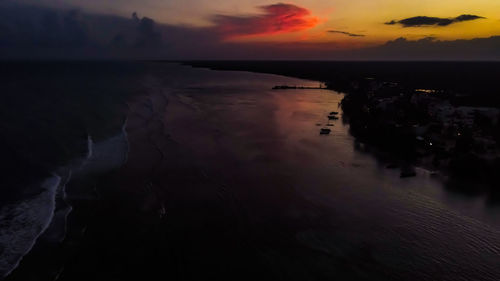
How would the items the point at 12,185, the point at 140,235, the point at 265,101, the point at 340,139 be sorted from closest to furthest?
1. the point at 140,235
2. the point at 12,185
3. the point at 340,139
4. the point at 265,101

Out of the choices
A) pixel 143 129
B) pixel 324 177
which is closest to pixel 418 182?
pixel 324 177

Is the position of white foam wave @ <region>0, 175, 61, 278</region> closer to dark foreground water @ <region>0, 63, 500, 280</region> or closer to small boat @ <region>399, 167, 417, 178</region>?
dark foreground water @ <region>0, 63, 500, 280</region>

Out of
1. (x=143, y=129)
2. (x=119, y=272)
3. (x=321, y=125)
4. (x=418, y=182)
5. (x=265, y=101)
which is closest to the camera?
(x=119, y=272)

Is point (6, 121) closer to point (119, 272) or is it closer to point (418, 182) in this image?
point (119, 272)

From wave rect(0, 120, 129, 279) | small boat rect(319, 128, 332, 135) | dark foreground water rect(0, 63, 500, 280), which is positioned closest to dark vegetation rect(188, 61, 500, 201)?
dark foreground water rect(0, 63, 500, 280)

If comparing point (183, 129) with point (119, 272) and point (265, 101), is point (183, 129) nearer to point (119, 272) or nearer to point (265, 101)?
point (119, 272)

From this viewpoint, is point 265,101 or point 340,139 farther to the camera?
point 265,101
